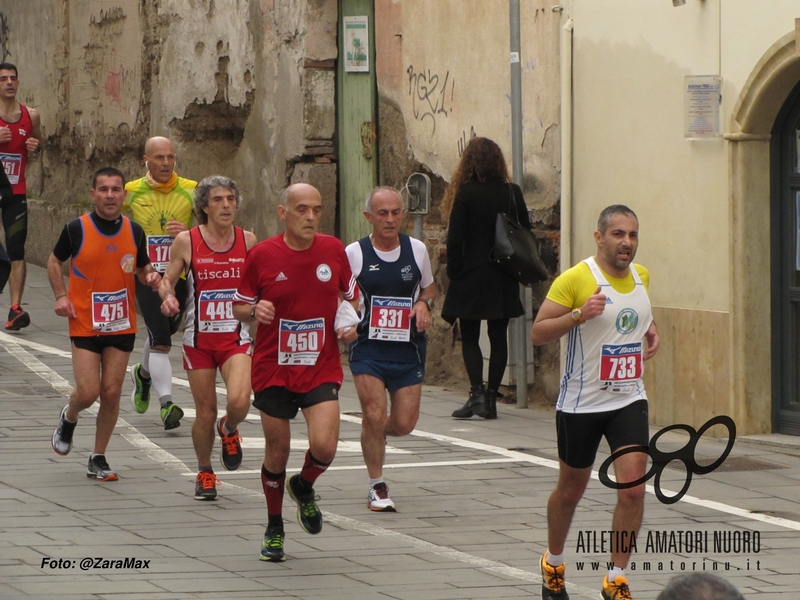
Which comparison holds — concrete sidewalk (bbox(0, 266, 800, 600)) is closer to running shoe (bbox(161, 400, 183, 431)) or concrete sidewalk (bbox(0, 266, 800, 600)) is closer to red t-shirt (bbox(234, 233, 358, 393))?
running shoe (bbox(161, 400, 183, 431))

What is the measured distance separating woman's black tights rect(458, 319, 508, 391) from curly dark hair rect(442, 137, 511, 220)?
1013 mm

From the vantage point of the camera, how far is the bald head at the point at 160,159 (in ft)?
33.8

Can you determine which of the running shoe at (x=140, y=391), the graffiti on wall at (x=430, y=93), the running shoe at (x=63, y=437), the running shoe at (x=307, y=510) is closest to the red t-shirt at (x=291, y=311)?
the running shoe at (x=307, y=510)

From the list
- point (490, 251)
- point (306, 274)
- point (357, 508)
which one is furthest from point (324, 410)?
point (490, 251)

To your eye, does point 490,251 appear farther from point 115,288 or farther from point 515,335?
point 115,288

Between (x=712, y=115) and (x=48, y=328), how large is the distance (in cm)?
775

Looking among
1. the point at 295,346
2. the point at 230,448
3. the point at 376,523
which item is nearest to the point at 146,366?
the point at 230,448

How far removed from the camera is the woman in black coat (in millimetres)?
11422

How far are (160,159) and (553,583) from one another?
5.19 m

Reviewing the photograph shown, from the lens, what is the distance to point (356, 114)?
14727 millimetres

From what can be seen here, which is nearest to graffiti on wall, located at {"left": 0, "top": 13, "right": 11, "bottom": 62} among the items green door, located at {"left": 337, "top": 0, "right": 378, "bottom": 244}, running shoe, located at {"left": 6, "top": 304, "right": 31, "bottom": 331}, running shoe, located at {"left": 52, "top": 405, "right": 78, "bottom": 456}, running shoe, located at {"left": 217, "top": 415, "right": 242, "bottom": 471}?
running shoe, located at {"left": 6, "top": 304, "right": 31, "bottom": 331}

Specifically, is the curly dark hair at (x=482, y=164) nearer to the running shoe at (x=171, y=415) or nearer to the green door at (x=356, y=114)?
the running shoe at (x=171, y=415)

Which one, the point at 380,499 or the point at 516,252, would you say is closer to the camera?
the point at 380,499

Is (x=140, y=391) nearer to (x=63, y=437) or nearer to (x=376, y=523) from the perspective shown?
(x=63, y=437)
